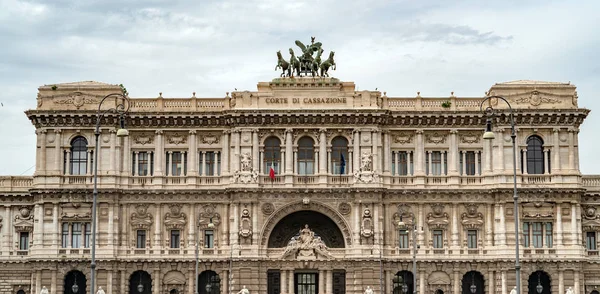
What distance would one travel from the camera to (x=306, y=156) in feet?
283

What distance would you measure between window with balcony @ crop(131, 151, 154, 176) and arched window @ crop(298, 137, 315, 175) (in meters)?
13.0

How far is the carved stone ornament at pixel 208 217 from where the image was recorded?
85.8 meters

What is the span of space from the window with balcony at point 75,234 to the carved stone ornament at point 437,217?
96.6ft

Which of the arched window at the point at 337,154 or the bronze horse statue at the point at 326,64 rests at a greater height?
the bronze horse statue at the point at 326,64

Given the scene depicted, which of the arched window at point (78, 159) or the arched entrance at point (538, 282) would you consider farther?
the arched window at point (78, 159)

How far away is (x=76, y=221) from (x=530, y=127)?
40185 millimetres

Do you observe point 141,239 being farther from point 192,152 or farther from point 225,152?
point 225,152

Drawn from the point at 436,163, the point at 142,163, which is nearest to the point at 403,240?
the point at 436,163

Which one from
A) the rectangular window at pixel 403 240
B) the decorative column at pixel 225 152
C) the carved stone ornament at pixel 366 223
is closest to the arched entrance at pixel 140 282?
the decorative column at pixel 225 152

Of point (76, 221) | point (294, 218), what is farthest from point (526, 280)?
point (76, 221)

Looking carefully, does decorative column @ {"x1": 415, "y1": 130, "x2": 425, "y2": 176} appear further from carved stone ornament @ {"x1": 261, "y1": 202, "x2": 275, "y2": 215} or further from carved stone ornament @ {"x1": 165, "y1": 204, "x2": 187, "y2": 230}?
carved stone ornament @ {"x1": 165, "y1": 204, "x2": 187, "y2": 230}

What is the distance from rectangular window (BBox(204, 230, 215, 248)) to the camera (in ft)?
282

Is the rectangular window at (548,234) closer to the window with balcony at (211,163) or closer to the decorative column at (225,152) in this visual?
the decorative column at (225,152)

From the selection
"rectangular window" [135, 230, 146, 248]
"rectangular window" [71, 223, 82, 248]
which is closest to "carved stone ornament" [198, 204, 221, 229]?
"rectangular window" [135, 230, 146, 248]
